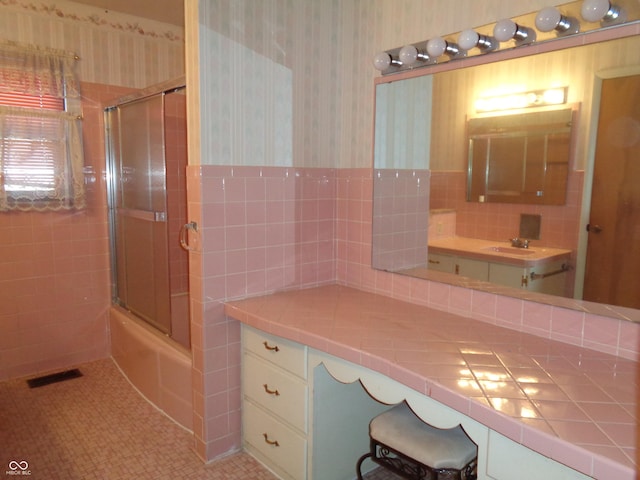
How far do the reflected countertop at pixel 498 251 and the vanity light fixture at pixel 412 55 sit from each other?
29.3 inches

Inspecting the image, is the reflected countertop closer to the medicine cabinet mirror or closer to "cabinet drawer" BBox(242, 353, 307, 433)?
the medicine cabinet mirror

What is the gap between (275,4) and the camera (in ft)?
6.70

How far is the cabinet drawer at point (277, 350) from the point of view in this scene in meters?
1.76

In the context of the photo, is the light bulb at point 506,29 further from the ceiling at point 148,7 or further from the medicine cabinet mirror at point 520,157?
the ceiling at point 148,7

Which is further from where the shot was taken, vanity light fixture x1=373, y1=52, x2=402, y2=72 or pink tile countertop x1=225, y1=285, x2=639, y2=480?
vanity light fixture x1=373, y1=52, x2=402, y2=72

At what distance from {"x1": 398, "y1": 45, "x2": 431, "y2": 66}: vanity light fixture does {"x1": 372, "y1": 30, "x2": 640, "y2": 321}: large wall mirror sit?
6 centimetres

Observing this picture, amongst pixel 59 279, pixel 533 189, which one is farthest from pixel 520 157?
pixel 59 279

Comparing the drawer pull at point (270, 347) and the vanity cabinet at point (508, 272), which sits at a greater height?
the vanity cabinet at point (508, 272)

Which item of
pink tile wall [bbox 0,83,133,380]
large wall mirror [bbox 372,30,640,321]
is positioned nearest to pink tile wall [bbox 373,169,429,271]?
large wall mirror [bbox 372,30,640,321]

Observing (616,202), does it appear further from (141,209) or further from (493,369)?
(141,209)

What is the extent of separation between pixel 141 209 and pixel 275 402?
1.51 metres

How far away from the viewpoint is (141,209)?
2758 mm

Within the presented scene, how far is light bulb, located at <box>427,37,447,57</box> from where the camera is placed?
1747 mm

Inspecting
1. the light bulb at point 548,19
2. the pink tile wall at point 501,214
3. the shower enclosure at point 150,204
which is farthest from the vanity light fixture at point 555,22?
the shower enclosure at point 150,204
